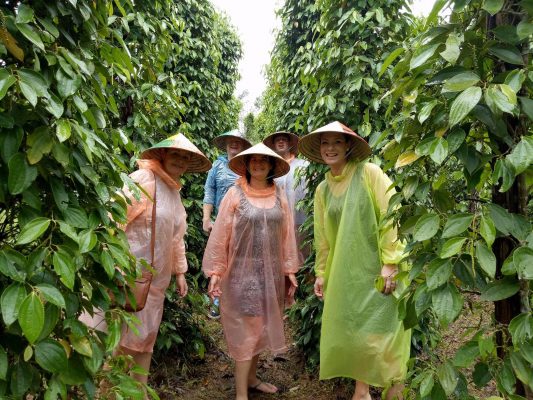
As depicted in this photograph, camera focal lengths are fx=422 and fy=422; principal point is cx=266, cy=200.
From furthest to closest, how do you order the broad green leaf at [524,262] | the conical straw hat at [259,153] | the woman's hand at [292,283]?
the woman's hand at [292,283] → the conical straw hat at [259,153] → the broad green leaf at [524,262]

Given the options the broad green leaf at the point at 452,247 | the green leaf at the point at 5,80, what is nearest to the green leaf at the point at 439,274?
the broad green leaf at the point at 452,247

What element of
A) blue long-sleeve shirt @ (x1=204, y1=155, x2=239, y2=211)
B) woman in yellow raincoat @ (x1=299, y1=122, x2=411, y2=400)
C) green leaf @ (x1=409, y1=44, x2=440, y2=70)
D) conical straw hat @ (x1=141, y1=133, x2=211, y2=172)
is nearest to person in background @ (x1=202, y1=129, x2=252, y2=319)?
blue long-sleeve shirt @ (x1=204, y1=155, x2=239, y2=211)

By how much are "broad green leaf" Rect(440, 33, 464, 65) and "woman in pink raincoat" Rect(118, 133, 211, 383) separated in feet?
5.26

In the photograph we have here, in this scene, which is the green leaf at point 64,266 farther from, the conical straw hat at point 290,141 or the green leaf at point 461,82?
the conical straw hat at point 290,141

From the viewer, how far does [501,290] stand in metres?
0.95

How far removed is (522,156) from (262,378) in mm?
2770

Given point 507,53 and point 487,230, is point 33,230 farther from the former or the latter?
point 507,53

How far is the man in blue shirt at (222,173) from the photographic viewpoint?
12.7ft

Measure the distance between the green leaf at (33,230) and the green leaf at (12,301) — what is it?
0.10 m

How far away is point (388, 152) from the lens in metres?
1.34

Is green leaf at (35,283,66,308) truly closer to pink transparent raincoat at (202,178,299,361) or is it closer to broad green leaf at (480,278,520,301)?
broad green leaf at (480,278,520,301)

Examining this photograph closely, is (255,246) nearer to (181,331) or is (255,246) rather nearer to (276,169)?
(276,169)

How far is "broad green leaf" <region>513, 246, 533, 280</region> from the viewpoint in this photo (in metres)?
0.83

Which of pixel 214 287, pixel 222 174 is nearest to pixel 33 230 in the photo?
pixel 214 287
